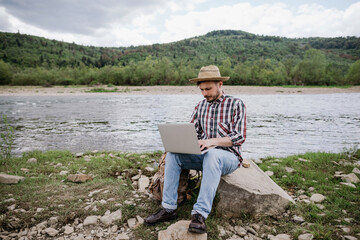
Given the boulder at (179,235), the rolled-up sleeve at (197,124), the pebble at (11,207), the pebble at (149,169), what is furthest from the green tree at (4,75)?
the boulder at (179,235)

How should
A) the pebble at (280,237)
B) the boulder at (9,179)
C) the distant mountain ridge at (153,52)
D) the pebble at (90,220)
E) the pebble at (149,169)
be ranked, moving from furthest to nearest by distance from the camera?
1. the distant mountain ridge at (153,52)
2. the pebble at (149,169)
3. the boulder at (9,179)
4. the pebble at (90,220)
5. the pebble at (280,237)

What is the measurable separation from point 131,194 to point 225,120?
2.14m

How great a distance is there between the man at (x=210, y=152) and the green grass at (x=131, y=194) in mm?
332

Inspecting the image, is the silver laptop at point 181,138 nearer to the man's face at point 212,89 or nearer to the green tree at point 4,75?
the man's face at point 212,89

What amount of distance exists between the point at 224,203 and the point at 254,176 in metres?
0.78

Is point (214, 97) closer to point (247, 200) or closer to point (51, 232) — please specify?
point (247, 200)

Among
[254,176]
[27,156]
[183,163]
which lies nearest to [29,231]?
[183,163]

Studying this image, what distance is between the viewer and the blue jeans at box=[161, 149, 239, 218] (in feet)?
9.68

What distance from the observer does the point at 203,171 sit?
3076 millimetres

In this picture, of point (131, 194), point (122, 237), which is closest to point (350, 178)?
point (131, 194)

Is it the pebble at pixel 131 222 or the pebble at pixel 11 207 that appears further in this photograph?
the pebble at pixel 11 207

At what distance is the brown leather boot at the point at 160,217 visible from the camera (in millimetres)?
3148

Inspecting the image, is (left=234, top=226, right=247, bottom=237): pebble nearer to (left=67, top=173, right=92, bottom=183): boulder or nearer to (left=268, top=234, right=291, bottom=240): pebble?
(left=268, top=234, right=291, bottom=240): pebble

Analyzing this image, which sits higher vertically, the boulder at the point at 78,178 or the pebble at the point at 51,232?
the boulder at the point at 78,178
